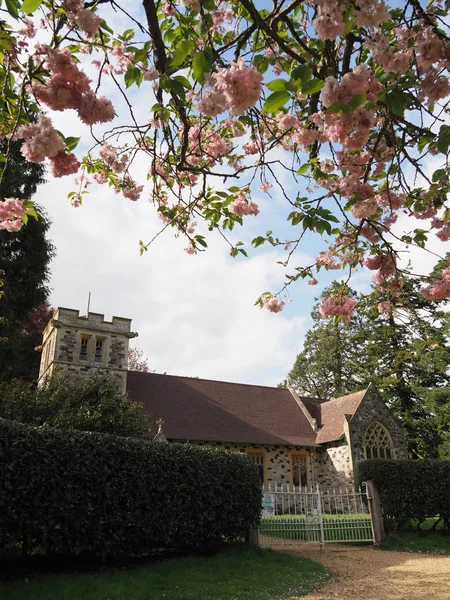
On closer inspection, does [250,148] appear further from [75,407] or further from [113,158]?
[75,407]

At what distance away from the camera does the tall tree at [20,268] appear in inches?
731

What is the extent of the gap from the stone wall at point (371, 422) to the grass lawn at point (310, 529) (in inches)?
356

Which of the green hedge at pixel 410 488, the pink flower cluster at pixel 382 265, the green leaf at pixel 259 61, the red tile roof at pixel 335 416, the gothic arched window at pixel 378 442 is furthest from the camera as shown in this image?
the red tile roof at pixel 335 416

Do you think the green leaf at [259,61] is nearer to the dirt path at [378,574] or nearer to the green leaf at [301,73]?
the green leaf at [301,73]

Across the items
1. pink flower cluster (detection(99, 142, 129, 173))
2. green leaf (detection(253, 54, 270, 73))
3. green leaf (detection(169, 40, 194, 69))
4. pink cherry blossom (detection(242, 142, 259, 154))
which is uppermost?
pink cherry blossom (detection(242, 142, 259, 154))

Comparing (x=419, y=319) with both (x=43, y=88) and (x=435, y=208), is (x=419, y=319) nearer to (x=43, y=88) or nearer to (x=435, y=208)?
(x=435, y=208)

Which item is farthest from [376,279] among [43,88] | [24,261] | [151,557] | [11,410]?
[24,261]

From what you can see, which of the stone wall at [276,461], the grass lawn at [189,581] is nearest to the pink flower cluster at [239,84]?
the grass lawn at [189,581]

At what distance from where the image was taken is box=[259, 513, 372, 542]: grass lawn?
11531 millimetres

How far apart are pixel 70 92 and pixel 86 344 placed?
18546 mm

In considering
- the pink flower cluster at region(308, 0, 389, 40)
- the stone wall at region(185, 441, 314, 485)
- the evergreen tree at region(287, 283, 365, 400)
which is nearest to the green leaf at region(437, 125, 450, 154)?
the pink flower cluster at region(308, 0, 389, 40)

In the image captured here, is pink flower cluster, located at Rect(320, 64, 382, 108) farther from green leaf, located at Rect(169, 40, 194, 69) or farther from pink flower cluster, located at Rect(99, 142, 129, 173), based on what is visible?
pink flower cluster, located at Rect(99, 142, 129, 173)

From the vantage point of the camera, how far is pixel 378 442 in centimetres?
2136

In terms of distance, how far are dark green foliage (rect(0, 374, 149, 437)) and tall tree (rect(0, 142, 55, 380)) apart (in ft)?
14.7
